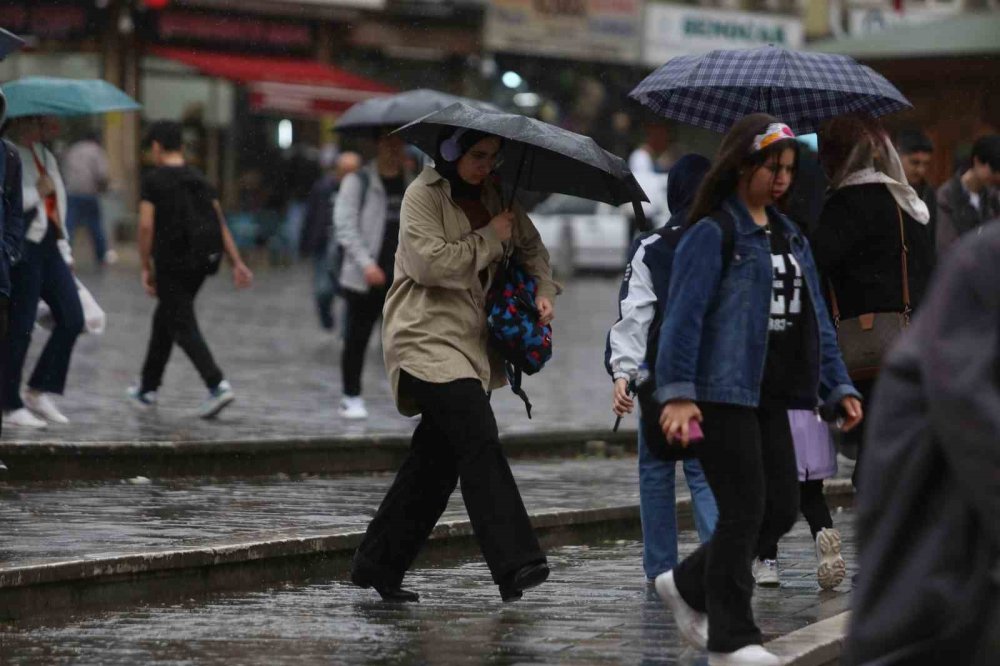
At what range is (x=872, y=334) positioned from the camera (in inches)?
314

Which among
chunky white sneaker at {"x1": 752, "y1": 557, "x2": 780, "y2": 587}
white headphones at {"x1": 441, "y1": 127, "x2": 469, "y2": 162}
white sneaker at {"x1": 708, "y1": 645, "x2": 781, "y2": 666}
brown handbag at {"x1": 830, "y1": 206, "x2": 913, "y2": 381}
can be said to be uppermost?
white headphones at {"x1": 441, "y1": 127, "x2": 469, "y2": 162}

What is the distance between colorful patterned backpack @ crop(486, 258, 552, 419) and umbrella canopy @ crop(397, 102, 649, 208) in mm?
468

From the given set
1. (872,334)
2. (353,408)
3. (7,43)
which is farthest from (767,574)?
(353,408)

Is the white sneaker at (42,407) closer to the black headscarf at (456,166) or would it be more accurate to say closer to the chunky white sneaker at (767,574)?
the black headscarf at (456,166)

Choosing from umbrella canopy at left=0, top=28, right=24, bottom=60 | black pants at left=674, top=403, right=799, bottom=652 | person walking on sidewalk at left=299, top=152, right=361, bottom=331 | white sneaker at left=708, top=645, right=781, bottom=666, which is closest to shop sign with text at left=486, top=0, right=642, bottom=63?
person walking on sidewalk at left=299, top=152, right=361, bottom=331

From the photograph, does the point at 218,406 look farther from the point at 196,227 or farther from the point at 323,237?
the point at 323,237

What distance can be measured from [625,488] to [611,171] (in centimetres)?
365

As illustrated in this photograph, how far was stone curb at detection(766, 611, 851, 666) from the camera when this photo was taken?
6.26 m

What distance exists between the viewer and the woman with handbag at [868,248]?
313 inches

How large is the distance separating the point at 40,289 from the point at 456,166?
4.43m

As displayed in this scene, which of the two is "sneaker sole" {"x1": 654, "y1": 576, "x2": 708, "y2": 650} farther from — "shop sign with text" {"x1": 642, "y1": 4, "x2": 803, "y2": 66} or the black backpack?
"shop sign with text" {"x1": 642, "y1": 4, "x2": 803, "y2": 66}

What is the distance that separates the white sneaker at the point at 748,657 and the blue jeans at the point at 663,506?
4.72 ft

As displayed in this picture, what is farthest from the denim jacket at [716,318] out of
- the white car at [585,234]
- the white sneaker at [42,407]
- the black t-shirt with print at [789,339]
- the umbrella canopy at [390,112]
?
the white car at [585,234]

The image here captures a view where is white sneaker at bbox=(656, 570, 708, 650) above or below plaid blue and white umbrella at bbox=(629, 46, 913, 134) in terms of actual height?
below
